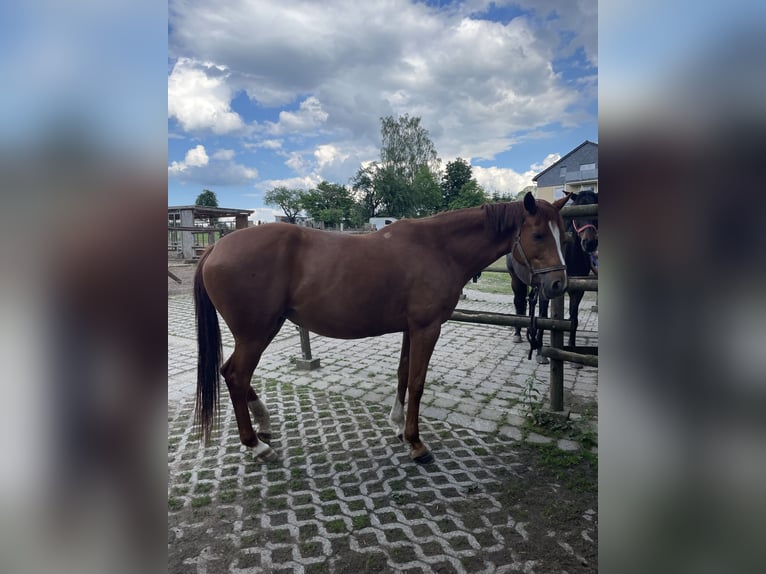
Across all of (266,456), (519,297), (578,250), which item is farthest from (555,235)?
(519,297)

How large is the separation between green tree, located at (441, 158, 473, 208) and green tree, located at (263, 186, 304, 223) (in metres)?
25.5

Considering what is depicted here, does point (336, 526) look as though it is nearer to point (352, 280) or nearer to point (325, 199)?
point (352, 280)

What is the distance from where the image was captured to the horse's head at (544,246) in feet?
9.18

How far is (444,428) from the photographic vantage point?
11.3 feet

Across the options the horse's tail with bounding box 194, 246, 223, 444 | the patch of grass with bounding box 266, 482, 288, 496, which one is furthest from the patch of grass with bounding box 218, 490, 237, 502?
the horse's tail with bounding box 194, 246, 223, 444

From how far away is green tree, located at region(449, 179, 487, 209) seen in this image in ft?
174

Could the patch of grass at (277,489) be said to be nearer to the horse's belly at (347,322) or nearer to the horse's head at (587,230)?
the horse's belly at (347,322)

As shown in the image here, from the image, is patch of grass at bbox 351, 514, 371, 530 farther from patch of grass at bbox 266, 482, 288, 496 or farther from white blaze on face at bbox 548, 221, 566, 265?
white blaze on face at bbox 548, 221, 566, 265

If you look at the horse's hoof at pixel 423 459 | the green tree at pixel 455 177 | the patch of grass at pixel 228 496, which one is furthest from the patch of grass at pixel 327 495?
the green tree at pixel 455 177

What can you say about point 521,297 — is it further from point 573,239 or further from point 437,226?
point 437,226

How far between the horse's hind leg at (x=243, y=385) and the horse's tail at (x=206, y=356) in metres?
0.10

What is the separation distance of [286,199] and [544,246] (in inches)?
2741
